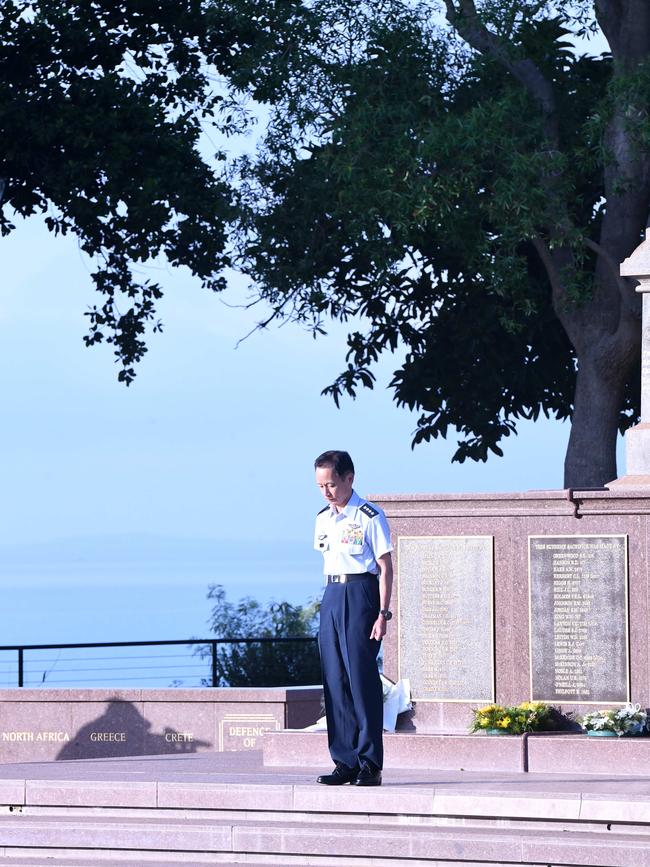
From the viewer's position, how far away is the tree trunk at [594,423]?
2512 cm

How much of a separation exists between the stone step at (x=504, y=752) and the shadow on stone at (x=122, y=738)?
5.26 m

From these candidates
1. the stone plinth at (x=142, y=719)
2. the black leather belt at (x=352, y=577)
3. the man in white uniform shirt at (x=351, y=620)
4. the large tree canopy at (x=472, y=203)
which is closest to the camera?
the man in white uniform shirt at (x=351, y=620)

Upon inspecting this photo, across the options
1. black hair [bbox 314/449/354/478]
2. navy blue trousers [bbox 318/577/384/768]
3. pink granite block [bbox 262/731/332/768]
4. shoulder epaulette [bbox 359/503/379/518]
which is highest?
black hair [bbox 314/449/354/478]

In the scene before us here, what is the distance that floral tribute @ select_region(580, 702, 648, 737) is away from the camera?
39.6ft

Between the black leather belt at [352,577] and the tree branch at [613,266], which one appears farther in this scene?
the tree branch at [613,266]

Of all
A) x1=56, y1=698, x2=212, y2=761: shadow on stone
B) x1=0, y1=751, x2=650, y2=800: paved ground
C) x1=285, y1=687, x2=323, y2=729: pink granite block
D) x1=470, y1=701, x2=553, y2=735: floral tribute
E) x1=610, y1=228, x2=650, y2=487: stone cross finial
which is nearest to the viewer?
x1=0, y1=751, x2=650, y2=800: paved ground

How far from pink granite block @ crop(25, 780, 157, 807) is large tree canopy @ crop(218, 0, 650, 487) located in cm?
1376

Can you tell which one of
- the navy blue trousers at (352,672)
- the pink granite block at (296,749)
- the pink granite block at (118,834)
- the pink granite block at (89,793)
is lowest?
the pink granite block at (118,834)

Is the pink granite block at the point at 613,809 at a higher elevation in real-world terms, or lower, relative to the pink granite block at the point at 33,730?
higher

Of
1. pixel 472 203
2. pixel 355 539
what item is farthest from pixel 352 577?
pixel 472 203

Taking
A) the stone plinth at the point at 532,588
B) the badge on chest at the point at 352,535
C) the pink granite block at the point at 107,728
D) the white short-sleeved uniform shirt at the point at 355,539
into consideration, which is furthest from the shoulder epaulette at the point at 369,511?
the pink granite block at the point at 107,728

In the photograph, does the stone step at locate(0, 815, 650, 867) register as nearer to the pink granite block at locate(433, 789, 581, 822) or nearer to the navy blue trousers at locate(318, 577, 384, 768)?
the pink granite block at locate(433, 789, 581, 822)

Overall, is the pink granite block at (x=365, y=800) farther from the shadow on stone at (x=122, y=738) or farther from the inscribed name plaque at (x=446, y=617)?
the shadow on stone at (x=122, y=738)

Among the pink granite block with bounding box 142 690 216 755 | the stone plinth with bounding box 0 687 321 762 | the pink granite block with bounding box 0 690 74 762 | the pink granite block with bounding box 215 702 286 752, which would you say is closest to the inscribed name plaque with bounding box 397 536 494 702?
the stone plinth with bounding box 0 687 321 762
